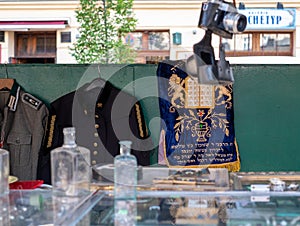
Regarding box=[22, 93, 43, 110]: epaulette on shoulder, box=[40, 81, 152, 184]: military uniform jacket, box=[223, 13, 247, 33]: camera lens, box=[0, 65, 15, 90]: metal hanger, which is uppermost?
box=[223, 13, 247, 33]: camera lens

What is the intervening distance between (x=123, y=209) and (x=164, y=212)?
0.48 ft

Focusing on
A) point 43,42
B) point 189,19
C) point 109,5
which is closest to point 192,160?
point 109,5

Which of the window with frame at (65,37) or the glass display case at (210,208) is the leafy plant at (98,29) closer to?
the window with frame at (65,37)

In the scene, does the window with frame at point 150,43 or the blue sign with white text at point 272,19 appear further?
the window with frame at point 150,43

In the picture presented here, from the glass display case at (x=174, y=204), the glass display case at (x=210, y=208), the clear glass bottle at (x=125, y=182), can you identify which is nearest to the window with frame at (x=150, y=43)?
the glass display case at (x=174, y=204)

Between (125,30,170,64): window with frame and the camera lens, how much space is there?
5.91 metres

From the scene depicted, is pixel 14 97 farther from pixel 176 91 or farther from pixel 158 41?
pixel 158 41

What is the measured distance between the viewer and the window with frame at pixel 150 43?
7.80 metres

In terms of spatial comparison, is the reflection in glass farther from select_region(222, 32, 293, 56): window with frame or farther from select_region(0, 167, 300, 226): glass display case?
select_region(0, 167, 300, 226): glass display case

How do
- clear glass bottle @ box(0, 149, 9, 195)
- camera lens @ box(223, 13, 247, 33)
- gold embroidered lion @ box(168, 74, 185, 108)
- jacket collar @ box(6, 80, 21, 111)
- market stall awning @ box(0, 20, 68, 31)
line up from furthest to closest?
market stall awning @ box(0, 20, 68, 31), gold embroidered lion @ box(168, 74, 185, 108), jacket collar @ box(6, 80, 21, 111), clear glass bottle @ box(0, 149, 9, 195), camera lens @ box(223, 13, 247, 33)

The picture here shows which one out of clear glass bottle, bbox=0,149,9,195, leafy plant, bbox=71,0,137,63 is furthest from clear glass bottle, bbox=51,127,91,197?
leafy plant, bbox=71,0,137,63

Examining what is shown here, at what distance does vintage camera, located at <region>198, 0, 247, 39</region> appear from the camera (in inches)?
73.0

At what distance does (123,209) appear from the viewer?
182cm

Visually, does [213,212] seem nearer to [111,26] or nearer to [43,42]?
[111,26]
